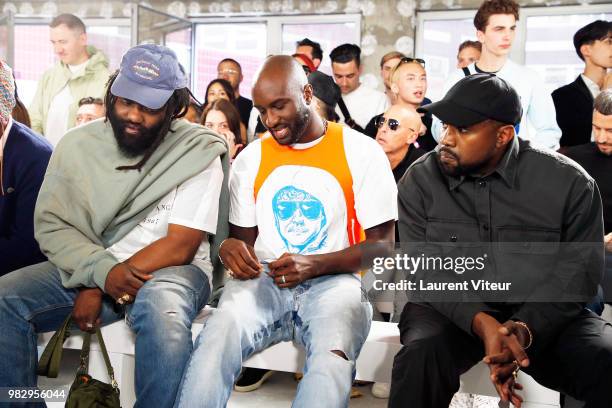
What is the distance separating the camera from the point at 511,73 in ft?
14.0

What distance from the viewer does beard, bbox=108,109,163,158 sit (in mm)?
2643

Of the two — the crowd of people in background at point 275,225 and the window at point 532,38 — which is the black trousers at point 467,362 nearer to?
the crowd of people in background at point 275,225

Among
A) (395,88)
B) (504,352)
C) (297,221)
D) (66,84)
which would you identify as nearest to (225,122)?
(395,88)

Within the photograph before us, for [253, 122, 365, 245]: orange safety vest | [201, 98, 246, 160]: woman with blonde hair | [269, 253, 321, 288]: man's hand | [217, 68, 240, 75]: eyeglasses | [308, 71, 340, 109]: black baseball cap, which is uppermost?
[217, 68, 240, 75]: eyeglasses

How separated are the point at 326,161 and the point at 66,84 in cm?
338

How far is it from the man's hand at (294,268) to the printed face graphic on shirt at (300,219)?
96 mm

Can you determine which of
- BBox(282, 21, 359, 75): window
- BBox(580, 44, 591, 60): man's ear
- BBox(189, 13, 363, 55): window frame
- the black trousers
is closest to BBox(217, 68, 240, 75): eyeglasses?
BBox(282, 21, 359, 75): window

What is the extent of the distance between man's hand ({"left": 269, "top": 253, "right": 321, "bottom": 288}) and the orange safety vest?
0.23m

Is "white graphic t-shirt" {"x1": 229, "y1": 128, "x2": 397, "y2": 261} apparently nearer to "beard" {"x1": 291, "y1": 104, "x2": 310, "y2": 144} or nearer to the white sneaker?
"beard" {"x1": 291, "y1": 104, "x2": 310, "y2": 144}

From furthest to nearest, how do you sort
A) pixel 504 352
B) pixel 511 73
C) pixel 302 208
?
pixel 511 73 → pixel 302 208 → pixel 504 352

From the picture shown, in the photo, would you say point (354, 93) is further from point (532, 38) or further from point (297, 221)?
point (297, 221)

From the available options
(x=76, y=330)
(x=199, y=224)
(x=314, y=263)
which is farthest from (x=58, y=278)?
(x=314, y=263)

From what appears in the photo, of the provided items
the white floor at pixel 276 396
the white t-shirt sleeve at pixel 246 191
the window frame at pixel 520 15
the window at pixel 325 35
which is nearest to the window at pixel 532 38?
the window frame at pixel 520 15

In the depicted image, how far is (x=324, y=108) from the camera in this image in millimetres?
3922
